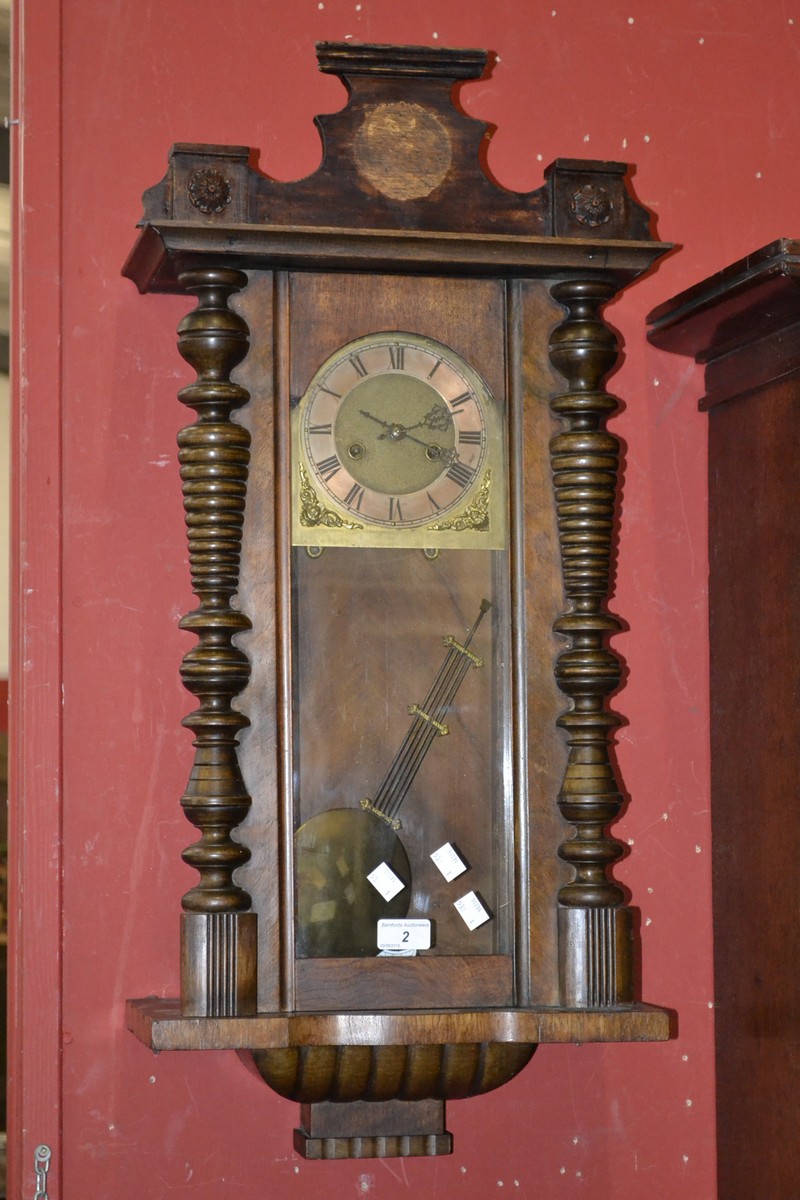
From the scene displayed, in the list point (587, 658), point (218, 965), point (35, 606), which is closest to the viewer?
point (218, 965)

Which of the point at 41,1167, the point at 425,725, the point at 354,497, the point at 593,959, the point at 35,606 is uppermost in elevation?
the point at 354,497

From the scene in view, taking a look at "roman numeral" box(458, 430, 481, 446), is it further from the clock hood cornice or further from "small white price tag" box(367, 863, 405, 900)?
"small white price tag" box(367, 863, 405, 900)

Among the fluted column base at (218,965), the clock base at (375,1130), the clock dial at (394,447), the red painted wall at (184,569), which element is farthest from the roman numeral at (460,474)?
the clock base at (375,1130)

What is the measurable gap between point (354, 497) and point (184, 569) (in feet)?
1.01

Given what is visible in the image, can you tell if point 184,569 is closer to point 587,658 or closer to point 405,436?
point 405,436

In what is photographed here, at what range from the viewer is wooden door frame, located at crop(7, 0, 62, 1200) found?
2.14 metres

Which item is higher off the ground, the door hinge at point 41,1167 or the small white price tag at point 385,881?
the small white price tag at point 385,881

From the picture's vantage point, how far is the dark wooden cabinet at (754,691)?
82.2 inches

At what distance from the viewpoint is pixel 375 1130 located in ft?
6.98

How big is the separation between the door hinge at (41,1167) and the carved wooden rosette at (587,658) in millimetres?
707

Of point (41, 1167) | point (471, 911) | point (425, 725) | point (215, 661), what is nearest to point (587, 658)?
point (425, 725)

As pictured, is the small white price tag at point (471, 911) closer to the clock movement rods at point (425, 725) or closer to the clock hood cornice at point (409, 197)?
the clock movement rods at point (425, 725)

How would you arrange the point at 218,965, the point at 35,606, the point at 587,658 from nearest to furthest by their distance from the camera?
the point at 218,965 < the point at 587,658 < the point at 35,606

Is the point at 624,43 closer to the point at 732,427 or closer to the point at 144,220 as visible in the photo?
the point at 732,427
